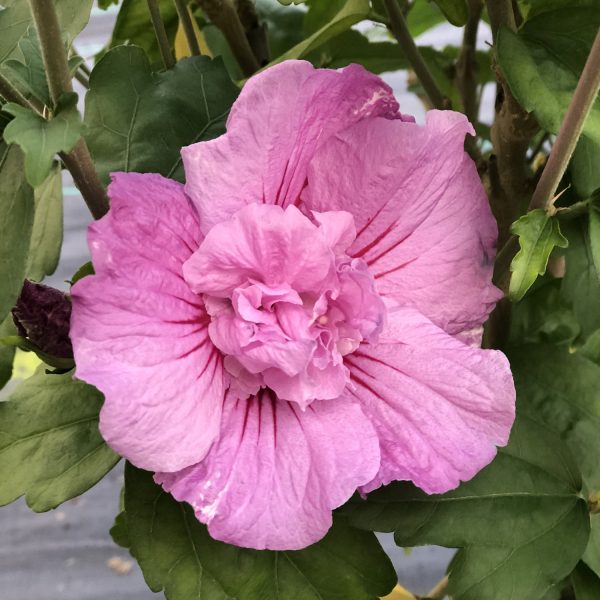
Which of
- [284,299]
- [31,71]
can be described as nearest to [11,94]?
[31,71]

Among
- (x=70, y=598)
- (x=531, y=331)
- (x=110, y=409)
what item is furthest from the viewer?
(x=70, y=598)

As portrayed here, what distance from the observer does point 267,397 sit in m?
0.31

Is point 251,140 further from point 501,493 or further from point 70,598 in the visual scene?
point 70,598

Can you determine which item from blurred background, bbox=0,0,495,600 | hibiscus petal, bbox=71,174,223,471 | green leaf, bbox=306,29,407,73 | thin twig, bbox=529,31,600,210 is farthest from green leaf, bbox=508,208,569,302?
blurred background, bbox=0,0,495,600

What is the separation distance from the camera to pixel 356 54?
0.52 meters

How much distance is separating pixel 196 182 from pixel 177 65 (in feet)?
0.31

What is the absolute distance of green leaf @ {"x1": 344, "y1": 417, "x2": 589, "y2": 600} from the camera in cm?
35

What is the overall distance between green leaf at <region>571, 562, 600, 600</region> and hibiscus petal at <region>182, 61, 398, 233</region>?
0.27 m

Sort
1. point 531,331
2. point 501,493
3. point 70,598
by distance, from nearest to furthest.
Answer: point 501,493 < point 531,331 < point 70,598

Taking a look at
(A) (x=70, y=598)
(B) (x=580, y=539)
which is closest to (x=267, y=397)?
(B) (x=580, y=539)

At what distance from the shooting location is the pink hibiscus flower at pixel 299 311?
0.27 m

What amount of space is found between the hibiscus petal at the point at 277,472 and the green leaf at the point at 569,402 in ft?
0.48

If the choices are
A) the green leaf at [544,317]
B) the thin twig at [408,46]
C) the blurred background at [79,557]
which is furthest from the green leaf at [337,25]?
the blurred background at [79,557]

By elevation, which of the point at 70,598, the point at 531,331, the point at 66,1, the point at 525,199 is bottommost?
the point at 70,598
